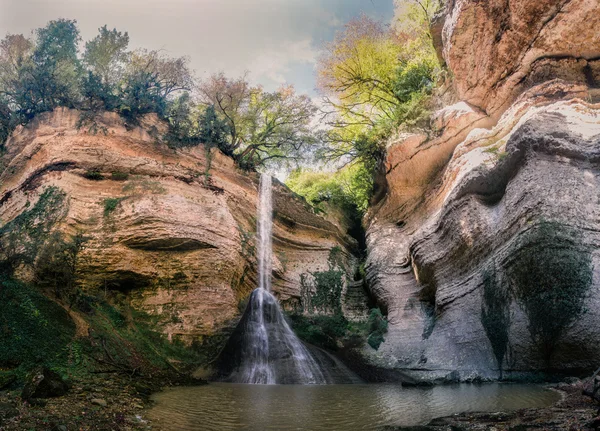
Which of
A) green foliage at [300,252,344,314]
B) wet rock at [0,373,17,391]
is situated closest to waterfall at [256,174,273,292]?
green foliage at [300,252,344,314]

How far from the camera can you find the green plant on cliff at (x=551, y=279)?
845 cm

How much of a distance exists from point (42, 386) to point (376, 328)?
495 inches

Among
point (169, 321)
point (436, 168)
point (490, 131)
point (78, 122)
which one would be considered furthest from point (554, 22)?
point (78, 122)

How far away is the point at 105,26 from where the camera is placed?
1792cm

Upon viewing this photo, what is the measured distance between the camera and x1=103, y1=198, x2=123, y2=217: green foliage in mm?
13511

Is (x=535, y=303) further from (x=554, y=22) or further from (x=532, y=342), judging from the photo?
(x=554, y=22)

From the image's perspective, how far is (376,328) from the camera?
15664mm

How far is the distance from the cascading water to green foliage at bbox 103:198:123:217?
19.1 ft

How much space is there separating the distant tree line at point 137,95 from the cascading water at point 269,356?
824 cm

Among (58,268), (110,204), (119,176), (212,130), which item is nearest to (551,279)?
(58,268)

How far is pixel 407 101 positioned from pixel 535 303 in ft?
42.6

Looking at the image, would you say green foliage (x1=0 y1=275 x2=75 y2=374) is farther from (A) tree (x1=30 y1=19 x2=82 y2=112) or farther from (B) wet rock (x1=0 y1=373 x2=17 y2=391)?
(A) tree (x1=30 y1=19 x2=82 y2=112)

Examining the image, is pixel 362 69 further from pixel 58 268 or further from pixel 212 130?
pixel 58 268

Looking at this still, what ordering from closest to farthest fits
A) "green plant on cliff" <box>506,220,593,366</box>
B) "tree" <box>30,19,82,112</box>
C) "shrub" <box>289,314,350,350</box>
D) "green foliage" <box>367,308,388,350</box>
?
"green plant on cliff" <box>506,220,593,366</box> < "shrub" <box>289,314,350,350</box> < "green foliage" <box>367,308,388,350</box> < "tree" <box>30,19,82,112</box>
